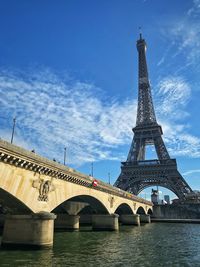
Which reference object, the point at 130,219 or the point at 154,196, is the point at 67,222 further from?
the point at 154,196

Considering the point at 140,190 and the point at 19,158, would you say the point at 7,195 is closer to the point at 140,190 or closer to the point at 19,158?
the point at 19,158

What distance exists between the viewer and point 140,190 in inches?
4500

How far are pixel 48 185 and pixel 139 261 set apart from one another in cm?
1085

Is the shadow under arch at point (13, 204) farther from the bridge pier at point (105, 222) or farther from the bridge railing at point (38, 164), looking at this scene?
A: the bridge pier at point (105, 222)

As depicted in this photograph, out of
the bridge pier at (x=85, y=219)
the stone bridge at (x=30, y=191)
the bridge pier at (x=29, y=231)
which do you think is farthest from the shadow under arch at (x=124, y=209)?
the bridge pier at (x=29, y=231)

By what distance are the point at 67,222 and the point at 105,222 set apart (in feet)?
21.5

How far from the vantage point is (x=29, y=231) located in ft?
74.6

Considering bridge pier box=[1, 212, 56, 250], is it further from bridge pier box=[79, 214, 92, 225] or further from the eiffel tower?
the eiffel tower

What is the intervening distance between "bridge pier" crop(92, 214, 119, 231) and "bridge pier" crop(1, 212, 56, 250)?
2454 cm

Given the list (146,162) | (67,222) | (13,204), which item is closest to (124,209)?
(67,222)

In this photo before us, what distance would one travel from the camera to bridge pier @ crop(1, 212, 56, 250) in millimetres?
22594

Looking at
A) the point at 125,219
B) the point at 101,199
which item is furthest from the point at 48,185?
the point at 125,219

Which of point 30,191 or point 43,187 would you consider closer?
point 30,191

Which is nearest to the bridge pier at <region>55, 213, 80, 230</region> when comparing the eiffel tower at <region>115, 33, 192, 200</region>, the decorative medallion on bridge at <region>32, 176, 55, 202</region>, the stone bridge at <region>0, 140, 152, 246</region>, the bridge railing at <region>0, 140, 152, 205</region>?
the bridge railing at <region>0, 140, 152, 205</region>
